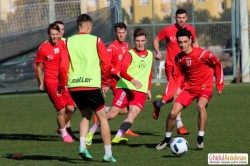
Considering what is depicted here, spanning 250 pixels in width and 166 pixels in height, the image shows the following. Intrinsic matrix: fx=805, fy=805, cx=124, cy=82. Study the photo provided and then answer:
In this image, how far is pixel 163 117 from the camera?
1847cm

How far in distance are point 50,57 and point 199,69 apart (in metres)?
3.24

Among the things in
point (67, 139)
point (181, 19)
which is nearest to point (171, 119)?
point (67, 139)

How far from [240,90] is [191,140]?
39.5 feet

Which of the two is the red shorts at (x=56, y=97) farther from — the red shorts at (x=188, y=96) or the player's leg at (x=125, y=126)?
the red shorts at (x=188, y=96)

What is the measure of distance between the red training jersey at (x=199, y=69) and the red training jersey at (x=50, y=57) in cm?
279

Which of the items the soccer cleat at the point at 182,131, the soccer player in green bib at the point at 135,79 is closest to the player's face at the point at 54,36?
the soccer player in green bib at the point at 135,79

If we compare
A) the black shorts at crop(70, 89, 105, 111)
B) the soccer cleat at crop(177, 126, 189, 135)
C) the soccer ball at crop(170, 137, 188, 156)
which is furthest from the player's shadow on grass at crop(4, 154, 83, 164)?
the soccer cleat at crop(177, 126, 189, 135)

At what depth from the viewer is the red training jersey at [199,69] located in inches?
490

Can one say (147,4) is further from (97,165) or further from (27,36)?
(97,165)

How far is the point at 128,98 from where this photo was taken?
14.1 metres

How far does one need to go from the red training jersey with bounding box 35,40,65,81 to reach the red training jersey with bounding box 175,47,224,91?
2.79m

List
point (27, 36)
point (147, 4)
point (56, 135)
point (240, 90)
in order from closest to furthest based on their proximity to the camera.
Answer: point (56, 135)
point (240, 90)
point (27, 36)
point (147, 4)

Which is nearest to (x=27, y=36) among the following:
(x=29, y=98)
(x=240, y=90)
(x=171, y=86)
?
(x=29, y=98)

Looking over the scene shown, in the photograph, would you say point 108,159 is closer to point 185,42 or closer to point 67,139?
point 185,42
